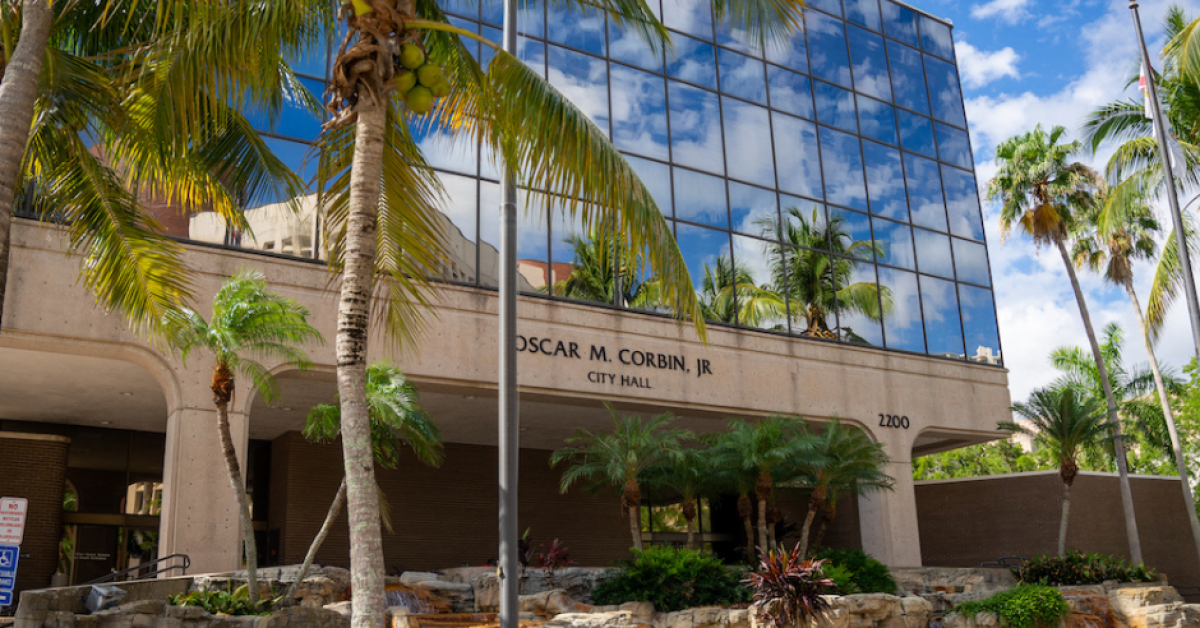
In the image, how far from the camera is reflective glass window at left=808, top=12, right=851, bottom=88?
1195 inches

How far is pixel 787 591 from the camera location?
18.5 m

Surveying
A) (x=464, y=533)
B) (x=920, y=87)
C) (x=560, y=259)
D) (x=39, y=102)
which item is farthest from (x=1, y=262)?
(x=920, y=87)

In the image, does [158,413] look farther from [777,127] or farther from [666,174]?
[777,127]

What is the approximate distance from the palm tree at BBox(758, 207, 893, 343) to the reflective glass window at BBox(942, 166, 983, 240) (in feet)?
14.5

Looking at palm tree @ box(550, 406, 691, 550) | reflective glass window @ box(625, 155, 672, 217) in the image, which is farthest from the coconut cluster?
reflective glass window @ box(625, 155, 672, 217)

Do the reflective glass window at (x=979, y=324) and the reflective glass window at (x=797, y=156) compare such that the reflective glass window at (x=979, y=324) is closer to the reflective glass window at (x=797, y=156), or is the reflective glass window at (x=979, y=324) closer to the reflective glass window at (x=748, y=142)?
the reflective glass window at (x=797, y=156)

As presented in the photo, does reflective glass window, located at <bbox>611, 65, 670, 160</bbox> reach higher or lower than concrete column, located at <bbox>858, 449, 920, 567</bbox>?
higher

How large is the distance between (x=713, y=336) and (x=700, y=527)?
11.1 meters

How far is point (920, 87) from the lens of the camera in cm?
3259

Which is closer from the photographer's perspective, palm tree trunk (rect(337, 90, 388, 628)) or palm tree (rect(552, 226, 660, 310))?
palm tree trunk (rect(337, 90, 388, 628))

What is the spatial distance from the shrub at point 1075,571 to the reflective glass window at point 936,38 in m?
17.0

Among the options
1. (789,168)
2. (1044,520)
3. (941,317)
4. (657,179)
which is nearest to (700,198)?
(657,179)

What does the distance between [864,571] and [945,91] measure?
17.6 m

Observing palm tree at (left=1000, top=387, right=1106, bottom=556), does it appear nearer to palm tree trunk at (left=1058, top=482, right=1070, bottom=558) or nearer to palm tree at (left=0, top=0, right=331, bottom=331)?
palm tree trunk at (left=1058, top=482, right=1070, bottom=558)
